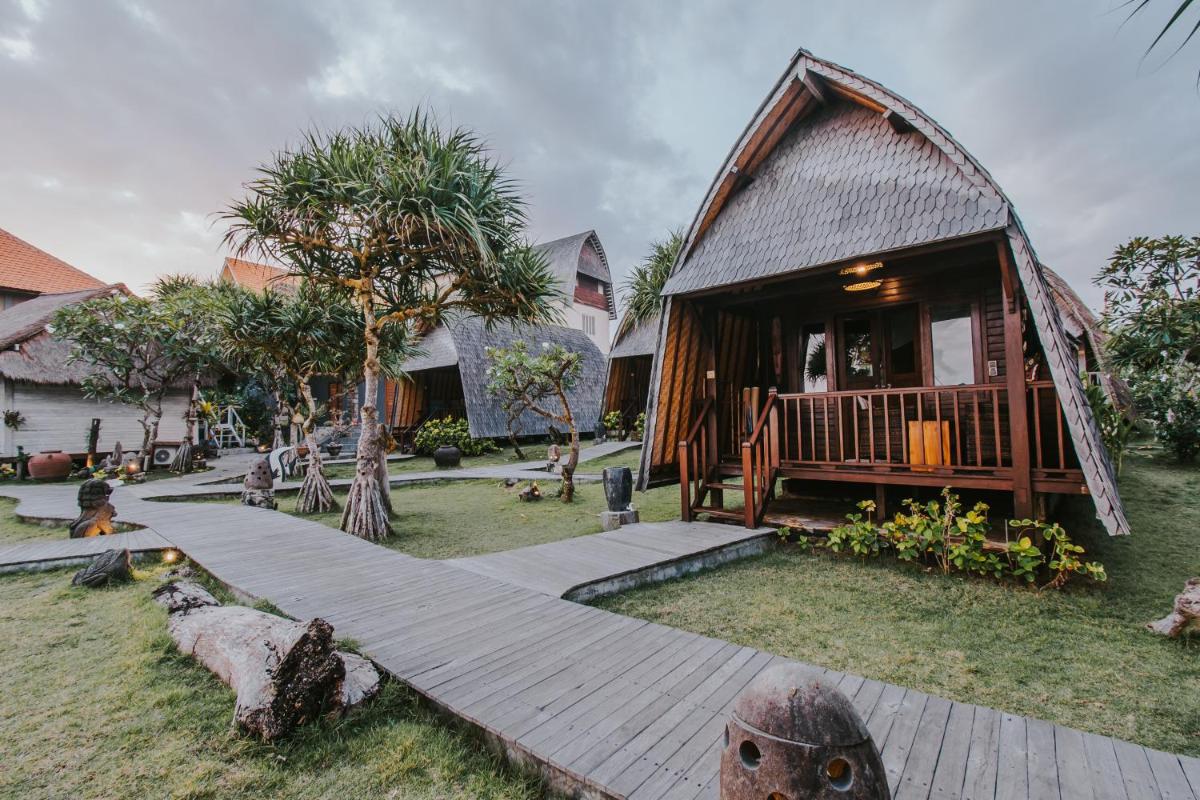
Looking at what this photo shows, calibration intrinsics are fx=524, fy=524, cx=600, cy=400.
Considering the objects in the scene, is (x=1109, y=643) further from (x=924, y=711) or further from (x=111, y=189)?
(x=111, y=189)

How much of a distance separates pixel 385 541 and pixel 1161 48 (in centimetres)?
781

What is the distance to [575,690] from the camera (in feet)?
8.85

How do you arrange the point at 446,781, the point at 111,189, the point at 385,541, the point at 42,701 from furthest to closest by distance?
1. the point at 111,189
2. the point at 385,541
3. the point at 42,701
4. the point at 446,781

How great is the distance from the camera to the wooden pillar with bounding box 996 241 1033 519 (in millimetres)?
5000

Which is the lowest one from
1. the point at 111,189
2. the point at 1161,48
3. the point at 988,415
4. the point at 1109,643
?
the point at 1109,643

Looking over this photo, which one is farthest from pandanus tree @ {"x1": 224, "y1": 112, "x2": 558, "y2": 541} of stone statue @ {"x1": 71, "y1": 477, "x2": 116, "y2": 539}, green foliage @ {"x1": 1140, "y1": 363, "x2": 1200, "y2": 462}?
green foliage @ {"x1": 1140, "y1": 363, "x2": 1200, "y2": 462}

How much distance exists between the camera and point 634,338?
18.1m

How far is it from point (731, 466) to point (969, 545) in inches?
117

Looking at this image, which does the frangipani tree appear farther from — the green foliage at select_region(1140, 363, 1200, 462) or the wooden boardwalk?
the green foliage at select_region(1140, 363, 1200, 462)

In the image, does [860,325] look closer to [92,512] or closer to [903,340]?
[903,340]

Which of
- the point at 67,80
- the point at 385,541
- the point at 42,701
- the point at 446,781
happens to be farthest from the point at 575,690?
the point at 67,80

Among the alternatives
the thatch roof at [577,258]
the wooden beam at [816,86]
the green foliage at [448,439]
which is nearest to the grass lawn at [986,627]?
the wooden beam at [816,86]

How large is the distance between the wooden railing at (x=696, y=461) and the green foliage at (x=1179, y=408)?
10052 mm

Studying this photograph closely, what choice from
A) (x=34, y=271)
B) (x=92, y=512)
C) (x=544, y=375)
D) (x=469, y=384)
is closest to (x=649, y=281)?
(x=469, y=384)
